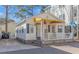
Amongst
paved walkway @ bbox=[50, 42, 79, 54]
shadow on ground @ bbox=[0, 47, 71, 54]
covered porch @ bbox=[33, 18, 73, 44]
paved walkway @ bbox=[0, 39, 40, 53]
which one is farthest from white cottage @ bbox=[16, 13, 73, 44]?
shadow on ground @ bbox=[0, 47, 71, 54]

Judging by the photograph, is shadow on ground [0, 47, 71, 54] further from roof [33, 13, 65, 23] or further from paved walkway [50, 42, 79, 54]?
roof [33, 13, 65, 23]

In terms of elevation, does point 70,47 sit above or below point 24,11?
below

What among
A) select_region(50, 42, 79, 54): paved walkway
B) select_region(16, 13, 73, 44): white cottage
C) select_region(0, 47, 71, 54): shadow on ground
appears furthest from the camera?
select_region(16, 13, 73, 44): white cottage

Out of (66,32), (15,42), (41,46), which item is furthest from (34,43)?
(66,32)

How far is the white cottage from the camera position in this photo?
653 cm

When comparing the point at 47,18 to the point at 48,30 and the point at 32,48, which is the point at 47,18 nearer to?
the point at 48,30

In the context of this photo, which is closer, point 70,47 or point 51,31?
point 70,47

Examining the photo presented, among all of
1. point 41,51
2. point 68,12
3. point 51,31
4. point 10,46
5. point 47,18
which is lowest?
point 41,51

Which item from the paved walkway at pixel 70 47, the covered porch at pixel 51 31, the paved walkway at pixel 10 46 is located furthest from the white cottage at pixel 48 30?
the paved walkway at pixel 10 46

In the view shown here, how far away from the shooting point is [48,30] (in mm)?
7051

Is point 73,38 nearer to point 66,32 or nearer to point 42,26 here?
point 66,32

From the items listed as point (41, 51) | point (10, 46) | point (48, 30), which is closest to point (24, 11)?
point (10, 46)

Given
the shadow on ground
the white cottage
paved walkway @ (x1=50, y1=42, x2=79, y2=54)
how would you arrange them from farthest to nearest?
the white cottage, paved walkway @ (x1=50, y1=42, x2=79, y2=54), the shadow on ground

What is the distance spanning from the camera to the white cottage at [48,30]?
6.53 m
